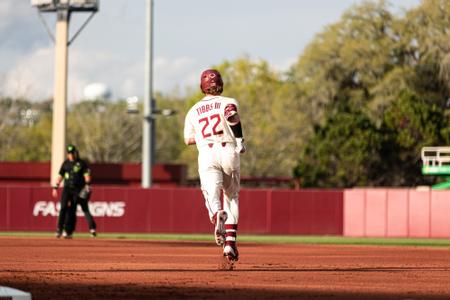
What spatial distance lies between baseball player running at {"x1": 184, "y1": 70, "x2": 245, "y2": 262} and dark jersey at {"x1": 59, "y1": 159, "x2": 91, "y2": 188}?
12876 mm

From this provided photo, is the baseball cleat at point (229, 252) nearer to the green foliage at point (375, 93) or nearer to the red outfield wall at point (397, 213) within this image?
the red outfield wall at point (397, 213)

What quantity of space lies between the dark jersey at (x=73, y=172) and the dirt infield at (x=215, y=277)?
29.1ft

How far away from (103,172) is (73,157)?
3934cm

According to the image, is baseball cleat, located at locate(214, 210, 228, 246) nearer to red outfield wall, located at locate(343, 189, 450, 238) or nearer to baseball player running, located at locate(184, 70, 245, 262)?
baseball player running, located at locate(184, 70, 245, 262)

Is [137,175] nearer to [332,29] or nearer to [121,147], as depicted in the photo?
[332,29]

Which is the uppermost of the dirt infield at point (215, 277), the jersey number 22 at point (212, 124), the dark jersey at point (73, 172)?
the jersey number 22 at point (212, 124)

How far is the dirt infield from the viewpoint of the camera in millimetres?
9898

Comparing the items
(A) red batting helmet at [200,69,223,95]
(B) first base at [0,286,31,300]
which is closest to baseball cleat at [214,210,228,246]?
(A) red batting helmet at [200,69,223,95]

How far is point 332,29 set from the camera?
67.1m

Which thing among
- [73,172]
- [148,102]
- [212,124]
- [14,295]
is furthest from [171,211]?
[14,295]

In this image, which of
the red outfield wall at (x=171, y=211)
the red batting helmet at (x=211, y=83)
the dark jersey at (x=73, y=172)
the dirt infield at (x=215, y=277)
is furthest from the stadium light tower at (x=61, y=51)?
the red batting helmet at (x=211, y=83)

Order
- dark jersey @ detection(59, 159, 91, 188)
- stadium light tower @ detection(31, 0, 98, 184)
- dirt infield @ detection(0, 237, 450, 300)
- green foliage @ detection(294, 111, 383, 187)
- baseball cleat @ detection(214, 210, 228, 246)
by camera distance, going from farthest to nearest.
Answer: green foliage @ detection(294, 111, 383, 187) → stadium light tower @ detection(31, 0, 98, 184) → dark jersey @ detection(59, 159, 91, 188) → baseball cleat @ detection(214, 210, 228, 246) → dirt infield @ detection(0, 237, 450, 300)

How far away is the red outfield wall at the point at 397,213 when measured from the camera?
37406mm

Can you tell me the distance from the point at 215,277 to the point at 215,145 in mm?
2041
